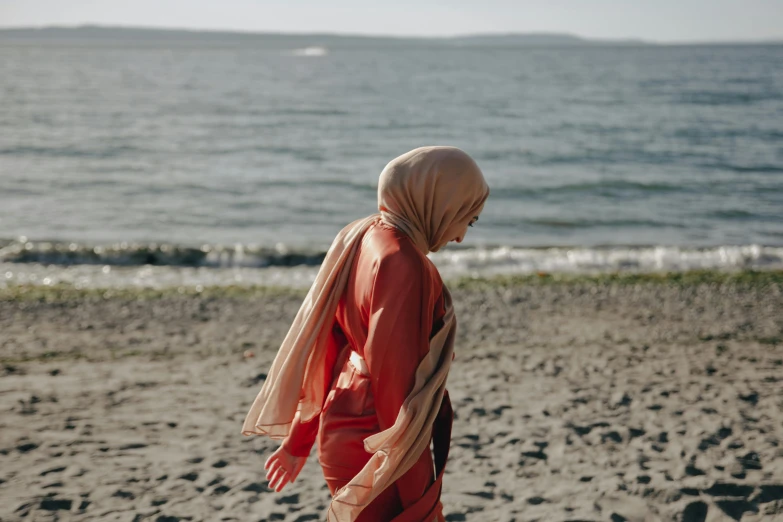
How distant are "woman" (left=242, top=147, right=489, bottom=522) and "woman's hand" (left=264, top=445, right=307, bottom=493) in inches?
5.1

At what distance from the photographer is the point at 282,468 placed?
270cm

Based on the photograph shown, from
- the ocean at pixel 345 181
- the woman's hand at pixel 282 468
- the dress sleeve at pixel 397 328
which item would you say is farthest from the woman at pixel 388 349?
the ocean at pixel 345 181

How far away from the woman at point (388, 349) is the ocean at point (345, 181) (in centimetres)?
954

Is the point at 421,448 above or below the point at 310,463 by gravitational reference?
above

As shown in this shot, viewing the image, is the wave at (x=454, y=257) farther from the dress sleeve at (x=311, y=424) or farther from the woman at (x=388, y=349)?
the woman at (x=388, y=349)

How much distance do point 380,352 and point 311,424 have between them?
73cm

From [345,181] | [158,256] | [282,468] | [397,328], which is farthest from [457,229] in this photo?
[345,181]

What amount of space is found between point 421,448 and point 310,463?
3.27 meters

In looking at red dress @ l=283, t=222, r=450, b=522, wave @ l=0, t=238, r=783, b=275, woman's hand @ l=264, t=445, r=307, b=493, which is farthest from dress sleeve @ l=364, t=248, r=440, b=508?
wave @ l=0, t=238, r=783, b=275

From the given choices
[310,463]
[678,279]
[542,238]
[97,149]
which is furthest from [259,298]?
[97,149]

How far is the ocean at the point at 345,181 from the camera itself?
13555 mm

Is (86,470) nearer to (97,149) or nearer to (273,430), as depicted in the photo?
(273,430)

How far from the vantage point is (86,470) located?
199 inches

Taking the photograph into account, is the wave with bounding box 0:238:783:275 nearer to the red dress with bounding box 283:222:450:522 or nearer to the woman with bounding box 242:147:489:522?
the woman with bounding box 242:147:489:522
